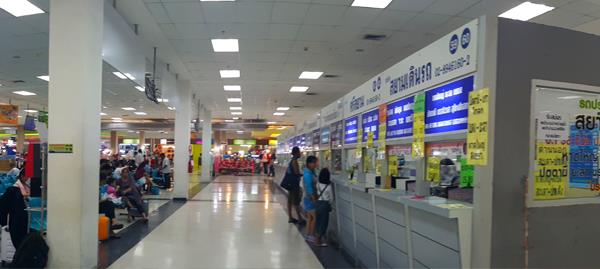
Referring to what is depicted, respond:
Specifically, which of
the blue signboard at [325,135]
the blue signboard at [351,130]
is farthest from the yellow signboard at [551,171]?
the blue signboard at [325,135]

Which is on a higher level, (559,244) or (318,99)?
(318,99)

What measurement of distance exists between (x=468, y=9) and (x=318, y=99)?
959cm

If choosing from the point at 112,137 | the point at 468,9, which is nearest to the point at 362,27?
the point at 468,9

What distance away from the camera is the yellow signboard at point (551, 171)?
9.26 feet

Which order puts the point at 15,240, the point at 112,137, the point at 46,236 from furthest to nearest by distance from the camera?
the point at 112,137
the point at 15,240
the point at 46,236

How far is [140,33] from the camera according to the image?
7469mm

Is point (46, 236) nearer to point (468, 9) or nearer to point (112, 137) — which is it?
point (468, 9)

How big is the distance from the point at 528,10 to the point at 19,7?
7.45 metres

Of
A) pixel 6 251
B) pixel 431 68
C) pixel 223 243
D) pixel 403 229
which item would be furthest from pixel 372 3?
pixel 6 251

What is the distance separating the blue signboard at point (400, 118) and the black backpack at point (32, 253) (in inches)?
147

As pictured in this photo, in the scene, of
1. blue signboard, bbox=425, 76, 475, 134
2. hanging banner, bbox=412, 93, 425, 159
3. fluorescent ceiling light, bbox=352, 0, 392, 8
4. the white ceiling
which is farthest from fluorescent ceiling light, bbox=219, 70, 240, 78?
blue signboard, bbox=425, 76, 475, 134

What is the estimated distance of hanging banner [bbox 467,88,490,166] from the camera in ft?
8.65

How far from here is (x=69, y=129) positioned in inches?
172

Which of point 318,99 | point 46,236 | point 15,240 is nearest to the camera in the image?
point 46,236
